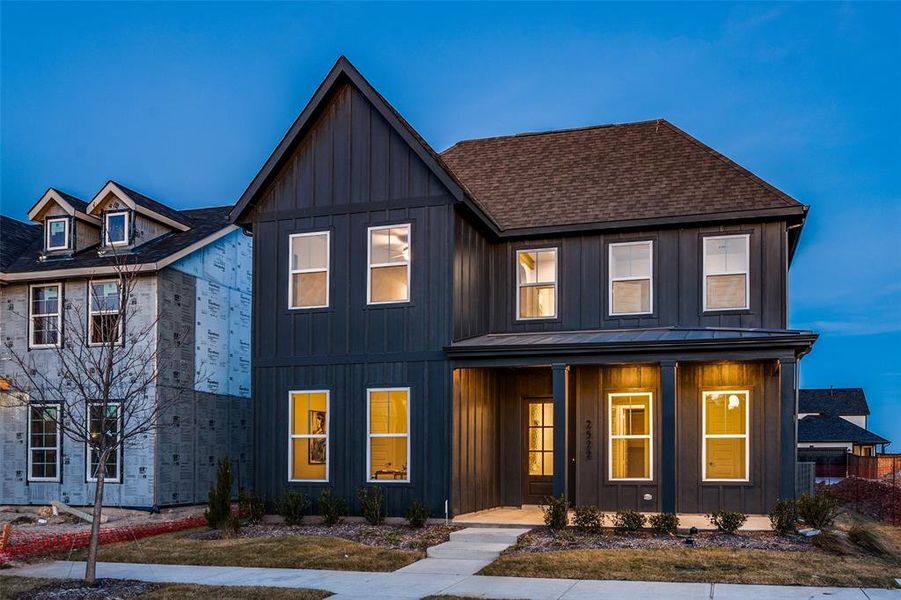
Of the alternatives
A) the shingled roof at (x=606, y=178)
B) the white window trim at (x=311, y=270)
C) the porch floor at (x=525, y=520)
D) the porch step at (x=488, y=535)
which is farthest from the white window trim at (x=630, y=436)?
the white window trim at (x=311, y=270)

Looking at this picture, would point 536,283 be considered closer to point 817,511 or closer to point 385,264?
point 385,264

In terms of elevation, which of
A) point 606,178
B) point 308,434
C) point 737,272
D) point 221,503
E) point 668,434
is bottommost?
point 221,503

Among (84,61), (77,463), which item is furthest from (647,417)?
(84,61)

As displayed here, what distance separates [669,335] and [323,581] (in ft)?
26.4

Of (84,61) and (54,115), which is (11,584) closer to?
A: (84,61)

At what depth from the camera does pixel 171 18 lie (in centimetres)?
14325

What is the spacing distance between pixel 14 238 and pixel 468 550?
52.9 ft

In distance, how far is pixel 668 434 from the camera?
15898mm

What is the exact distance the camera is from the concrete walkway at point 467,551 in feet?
41.7

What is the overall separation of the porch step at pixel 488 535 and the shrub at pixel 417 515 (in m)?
0.91

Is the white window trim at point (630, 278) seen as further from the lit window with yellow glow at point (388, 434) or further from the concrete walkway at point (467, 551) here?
the concrete walkway at point (467, 551)

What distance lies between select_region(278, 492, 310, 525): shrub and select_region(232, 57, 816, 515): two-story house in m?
0.51

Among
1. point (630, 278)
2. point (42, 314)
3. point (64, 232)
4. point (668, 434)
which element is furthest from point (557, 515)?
point (64, 232)

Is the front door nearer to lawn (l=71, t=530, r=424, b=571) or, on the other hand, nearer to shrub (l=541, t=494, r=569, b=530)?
shrub (l=541, t=494, r=569, b=530)
